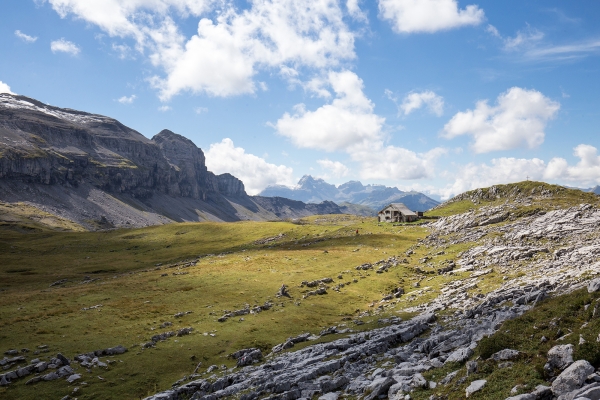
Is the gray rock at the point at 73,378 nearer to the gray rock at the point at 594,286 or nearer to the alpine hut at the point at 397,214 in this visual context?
the gray rock at the point at 594,286

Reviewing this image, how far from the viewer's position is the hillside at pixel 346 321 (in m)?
19.1

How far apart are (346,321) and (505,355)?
94.0 feet

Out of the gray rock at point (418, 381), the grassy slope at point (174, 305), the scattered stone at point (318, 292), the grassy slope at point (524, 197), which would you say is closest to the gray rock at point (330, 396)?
the gray rock at point (418, 381)

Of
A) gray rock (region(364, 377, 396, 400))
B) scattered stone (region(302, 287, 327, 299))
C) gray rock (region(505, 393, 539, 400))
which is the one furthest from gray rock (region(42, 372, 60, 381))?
gray rock (region(505, 393, 539, 400))

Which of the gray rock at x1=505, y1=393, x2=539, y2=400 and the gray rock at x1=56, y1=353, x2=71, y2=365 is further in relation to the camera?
the gray rock at x1=56, y1=353, x2=71, y2=365

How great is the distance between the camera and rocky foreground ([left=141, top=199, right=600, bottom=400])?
18.1m

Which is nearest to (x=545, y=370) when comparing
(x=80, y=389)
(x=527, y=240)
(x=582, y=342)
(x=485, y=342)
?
(x=582, y=342)

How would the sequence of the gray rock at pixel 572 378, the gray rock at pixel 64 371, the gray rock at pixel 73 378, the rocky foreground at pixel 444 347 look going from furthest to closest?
the gray rock at pixel 64 371
the gray rock at pixel 73 378
the rocky foreground at pixel 444 347
the gray rock at pixel 572 378

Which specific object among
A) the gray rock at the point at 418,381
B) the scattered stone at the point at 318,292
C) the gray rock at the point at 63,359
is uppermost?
the gray rock at the point at 418,381

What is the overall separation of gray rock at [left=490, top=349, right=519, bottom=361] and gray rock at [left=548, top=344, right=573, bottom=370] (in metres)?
2.22

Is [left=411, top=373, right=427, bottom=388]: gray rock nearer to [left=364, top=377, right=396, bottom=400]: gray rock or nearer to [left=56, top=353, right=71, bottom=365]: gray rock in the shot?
[left=364, top=377, right=396, bottom=400]: gray rock

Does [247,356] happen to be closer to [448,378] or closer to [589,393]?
[448,378]

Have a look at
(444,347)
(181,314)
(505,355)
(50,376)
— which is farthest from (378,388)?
(181,314)

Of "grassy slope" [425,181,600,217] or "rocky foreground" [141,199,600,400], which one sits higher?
"grassy slope" [425,181,600,217]
